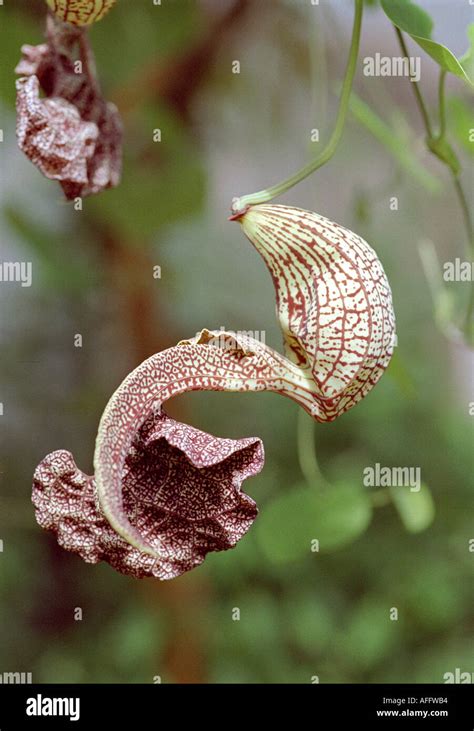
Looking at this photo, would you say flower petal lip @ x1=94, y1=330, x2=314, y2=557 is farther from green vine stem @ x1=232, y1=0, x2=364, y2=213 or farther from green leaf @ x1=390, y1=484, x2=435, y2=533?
green leaf @ x1=390, y1=484, x2=435, y2=533

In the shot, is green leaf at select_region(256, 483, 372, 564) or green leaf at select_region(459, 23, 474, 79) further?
green leaf at select_region(256, 483, 372, 564)

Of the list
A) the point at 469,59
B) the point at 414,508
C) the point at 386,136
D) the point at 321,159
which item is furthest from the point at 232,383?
the point at 386,136

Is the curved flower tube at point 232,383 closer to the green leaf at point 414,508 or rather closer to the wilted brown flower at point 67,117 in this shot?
the wilted brown flower at point 67,117

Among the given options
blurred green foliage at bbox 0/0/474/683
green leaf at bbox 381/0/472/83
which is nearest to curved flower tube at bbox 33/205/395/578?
green leaf at bbox 381/0/472/83

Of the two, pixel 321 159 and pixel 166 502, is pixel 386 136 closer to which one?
pixel 321 159

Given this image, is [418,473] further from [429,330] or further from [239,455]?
[239,455]
